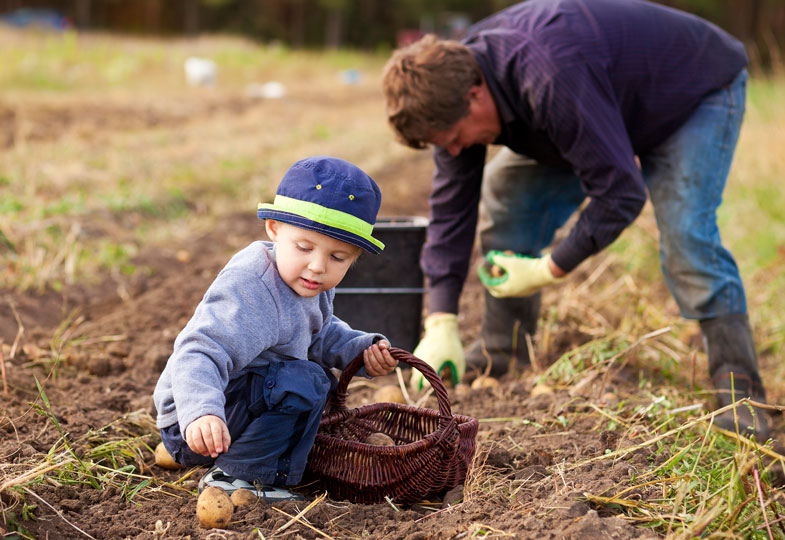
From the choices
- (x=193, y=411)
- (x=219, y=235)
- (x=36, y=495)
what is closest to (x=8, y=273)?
(x=219, y=235)

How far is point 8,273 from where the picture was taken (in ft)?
12.5

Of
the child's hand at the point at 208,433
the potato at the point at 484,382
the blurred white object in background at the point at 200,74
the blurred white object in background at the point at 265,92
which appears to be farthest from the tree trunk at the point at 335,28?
the child's hand at the point at 208,433

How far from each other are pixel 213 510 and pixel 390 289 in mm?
1533

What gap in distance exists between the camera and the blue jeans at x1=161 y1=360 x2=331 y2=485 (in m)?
2.07

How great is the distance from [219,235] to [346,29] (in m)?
29.5

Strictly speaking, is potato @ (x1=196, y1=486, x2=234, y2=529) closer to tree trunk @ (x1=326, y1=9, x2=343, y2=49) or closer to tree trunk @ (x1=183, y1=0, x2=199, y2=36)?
tree trunk @ (x1=183, y1=0, x2=199, y2=36)

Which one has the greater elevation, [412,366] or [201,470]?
[412,366]

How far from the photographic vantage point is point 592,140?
263 cm

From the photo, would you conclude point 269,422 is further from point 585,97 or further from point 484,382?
point 585,97

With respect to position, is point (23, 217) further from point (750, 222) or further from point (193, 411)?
point (750, 222)

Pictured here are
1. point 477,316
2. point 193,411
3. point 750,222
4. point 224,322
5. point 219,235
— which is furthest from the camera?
point 750,222

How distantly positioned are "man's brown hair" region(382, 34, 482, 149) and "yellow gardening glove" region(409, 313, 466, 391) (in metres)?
0.73

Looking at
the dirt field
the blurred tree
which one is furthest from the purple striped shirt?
the blurred tree

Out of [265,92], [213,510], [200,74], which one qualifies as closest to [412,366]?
[213,510]
